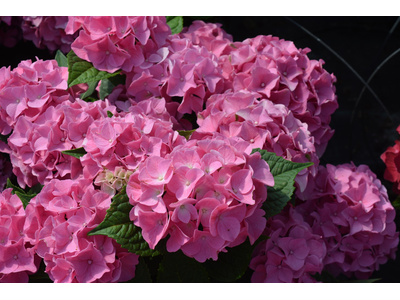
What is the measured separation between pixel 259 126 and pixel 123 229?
42cm

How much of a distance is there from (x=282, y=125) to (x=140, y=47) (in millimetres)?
469

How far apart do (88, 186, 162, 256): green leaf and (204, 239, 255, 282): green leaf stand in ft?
0.60

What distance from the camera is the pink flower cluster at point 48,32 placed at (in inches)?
66.6

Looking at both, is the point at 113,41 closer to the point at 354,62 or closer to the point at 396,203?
the point at 396,203

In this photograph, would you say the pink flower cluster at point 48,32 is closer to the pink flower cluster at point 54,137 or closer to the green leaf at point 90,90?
the green leaf at point 90,90

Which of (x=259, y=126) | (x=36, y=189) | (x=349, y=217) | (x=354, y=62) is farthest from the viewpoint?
(x=354, y=62)

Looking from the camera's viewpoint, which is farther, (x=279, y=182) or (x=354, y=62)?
(x=354, y=62)

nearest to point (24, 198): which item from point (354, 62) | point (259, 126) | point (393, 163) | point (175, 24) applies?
point (259, 126)

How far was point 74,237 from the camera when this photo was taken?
838mm

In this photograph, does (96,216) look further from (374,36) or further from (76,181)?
(374,36)

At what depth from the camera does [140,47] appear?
1.17m

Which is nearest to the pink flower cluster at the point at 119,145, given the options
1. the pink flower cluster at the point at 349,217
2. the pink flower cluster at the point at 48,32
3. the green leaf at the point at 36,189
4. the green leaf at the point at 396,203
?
the green leaf at the point at 36,189
